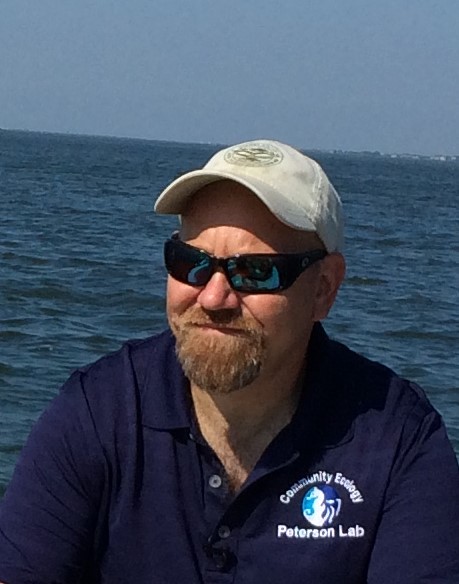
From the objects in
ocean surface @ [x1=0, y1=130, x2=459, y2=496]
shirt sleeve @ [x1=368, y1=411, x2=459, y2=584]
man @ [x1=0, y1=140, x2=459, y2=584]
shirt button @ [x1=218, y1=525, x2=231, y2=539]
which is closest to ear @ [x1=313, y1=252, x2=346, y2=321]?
man @ [x1=0, y1=140, x2=459, y2=584]

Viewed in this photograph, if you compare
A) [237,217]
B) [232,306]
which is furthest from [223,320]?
[237,217]

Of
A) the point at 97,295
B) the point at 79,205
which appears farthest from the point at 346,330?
the point at 79,205

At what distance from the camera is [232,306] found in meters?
2.69

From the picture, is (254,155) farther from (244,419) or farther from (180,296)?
(244,419)

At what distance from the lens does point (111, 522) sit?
2.75 meters

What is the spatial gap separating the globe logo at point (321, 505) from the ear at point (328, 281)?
38 centimetres

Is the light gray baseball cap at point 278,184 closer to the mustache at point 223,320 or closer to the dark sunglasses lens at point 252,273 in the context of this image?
the dark sunglasses lens at point 252,273

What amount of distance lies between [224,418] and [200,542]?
0.27m

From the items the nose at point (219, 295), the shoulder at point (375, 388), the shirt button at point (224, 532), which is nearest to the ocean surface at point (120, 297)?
the shoulder at point (375, 388)

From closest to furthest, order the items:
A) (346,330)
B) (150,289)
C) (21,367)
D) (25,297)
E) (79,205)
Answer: (21,367) < (346,330) < (25,297) < (150,289) < (79,205)

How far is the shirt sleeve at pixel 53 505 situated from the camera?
106 inches

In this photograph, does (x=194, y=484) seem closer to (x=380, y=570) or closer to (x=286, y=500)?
(x=286, y=500)

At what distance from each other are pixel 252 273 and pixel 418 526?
628mm

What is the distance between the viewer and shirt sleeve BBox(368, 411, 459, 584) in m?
2.72
